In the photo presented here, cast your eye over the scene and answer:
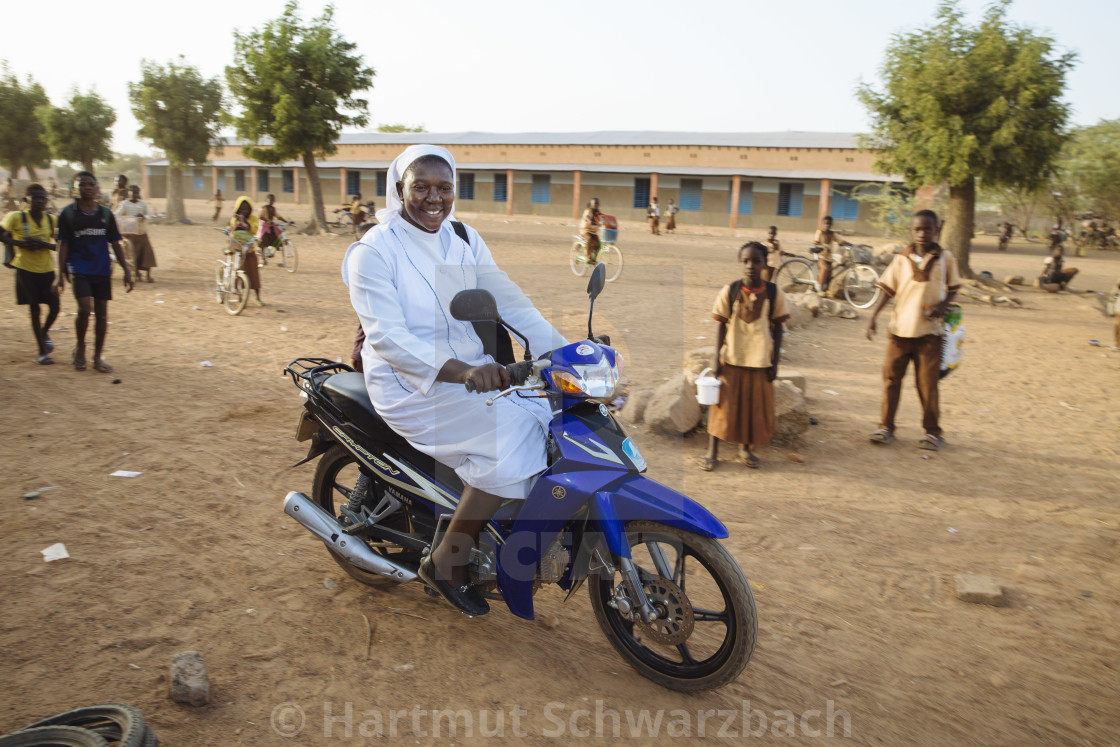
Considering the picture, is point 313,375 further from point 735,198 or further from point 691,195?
point 691,195

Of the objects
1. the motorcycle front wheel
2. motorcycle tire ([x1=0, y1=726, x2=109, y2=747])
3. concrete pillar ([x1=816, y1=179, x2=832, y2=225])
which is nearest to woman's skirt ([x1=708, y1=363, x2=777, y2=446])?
the motorcycle front wheel

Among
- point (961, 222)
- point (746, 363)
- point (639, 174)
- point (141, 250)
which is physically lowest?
point (746, 363)


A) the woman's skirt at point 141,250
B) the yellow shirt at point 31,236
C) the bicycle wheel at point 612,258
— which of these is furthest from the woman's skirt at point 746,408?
the woman's skirt at point 141,250

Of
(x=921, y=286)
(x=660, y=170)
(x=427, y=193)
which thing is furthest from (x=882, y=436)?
(x=660, y=170)

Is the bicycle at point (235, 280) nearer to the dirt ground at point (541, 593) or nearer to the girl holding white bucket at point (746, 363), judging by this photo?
the dirt ground at point (541, 593)

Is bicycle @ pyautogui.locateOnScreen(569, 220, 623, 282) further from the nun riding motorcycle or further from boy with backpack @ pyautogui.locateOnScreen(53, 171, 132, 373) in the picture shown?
the nun riding motorcycle

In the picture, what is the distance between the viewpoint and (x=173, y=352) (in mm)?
8266

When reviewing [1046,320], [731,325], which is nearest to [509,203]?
[1046,320]

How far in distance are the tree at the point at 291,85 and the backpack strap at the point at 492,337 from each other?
79.2 feet

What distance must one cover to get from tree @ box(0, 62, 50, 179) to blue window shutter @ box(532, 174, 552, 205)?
24.2 metres

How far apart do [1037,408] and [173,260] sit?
1725 centimetres

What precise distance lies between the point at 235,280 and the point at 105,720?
952 centimetres

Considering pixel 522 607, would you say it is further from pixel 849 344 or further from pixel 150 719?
pixel 849 344

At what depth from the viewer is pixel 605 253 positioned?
54.0ft
